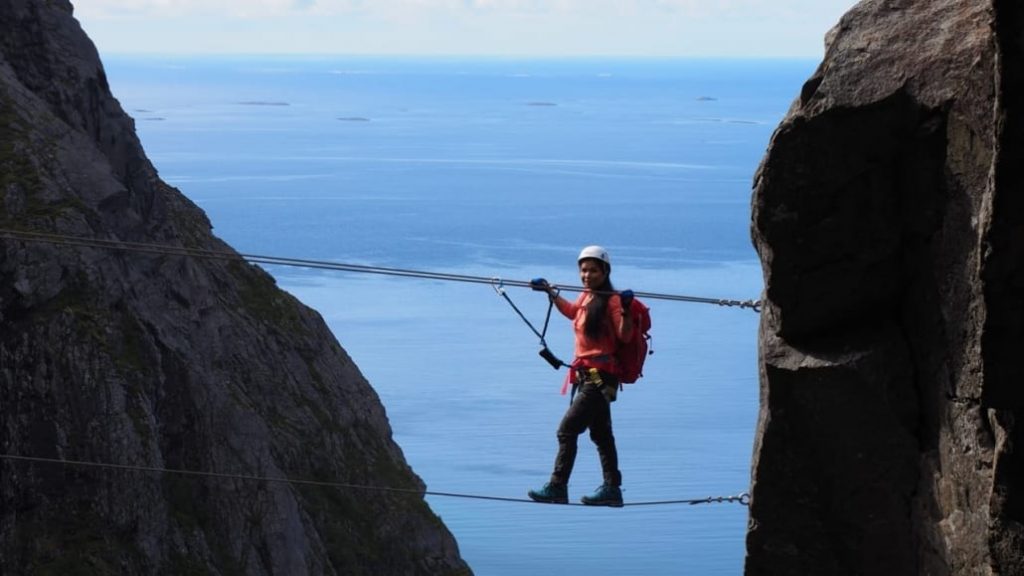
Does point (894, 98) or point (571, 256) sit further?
point (571, 256)

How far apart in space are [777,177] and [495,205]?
530 ft

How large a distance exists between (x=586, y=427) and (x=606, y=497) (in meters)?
0.69

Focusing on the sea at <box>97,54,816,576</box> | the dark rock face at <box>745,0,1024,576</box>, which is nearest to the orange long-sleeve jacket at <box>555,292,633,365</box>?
the dark rock face at <box>745,0,1024,576</box>

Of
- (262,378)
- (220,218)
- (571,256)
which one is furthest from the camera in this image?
(220,218)

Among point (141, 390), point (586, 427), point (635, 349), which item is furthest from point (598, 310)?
point (141, 390)

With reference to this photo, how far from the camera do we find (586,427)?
605 inches

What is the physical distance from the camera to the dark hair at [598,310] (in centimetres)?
1488

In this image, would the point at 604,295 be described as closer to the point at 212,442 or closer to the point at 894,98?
the point at 894,98

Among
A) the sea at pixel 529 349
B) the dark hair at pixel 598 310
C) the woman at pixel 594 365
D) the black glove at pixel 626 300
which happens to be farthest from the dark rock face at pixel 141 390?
the black glove at pixel 626 300

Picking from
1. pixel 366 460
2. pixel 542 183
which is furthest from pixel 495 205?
pixel 366 460

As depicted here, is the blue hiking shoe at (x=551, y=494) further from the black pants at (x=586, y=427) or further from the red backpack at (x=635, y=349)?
the red backpack at (x=635, y=349)

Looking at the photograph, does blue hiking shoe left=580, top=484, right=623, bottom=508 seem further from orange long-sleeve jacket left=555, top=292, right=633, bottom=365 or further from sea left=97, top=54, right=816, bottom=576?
sea left=97, top=54, right=816, bottom=576

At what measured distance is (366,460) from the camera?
57.0 m

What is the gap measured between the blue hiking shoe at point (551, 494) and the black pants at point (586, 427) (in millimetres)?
56
